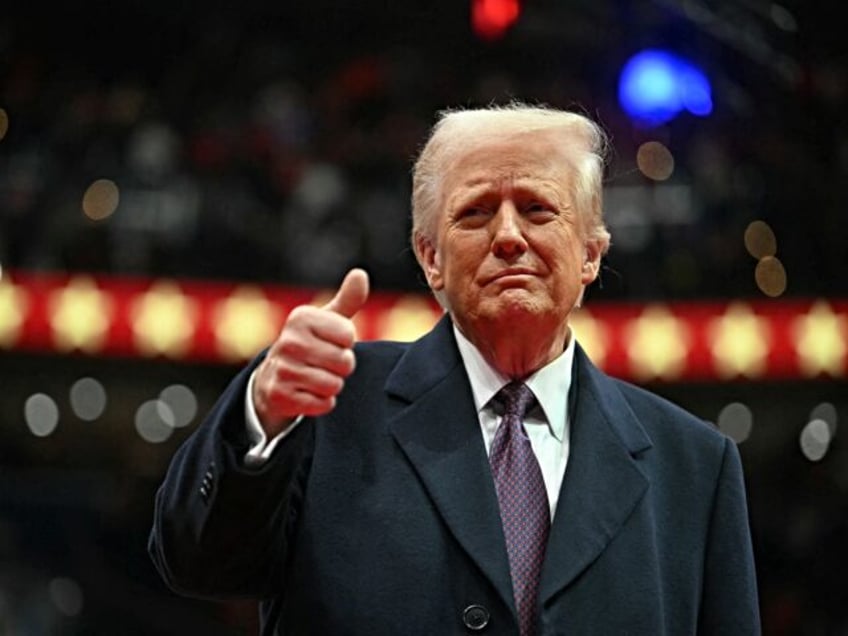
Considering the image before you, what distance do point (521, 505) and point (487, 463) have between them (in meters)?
0.08

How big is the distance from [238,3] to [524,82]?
2455 millimetres

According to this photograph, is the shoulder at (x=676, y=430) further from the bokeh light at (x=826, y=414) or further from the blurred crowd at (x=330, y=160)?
the bokeh light at (x=826, y=414)

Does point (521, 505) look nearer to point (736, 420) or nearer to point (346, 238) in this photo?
point (346, 238)

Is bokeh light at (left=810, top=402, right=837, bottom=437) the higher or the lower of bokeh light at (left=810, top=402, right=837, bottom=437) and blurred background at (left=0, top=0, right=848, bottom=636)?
the lower

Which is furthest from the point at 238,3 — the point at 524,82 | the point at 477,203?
the point at 477,203

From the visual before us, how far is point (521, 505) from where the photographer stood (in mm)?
2260

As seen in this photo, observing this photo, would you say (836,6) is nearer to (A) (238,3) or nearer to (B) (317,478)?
(A) (238,3)

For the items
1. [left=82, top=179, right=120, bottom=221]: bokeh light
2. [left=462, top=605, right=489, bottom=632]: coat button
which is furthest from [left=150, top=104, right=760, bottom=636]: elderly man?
[left=82, top=179, right=120, bottom=221]: bokeh light

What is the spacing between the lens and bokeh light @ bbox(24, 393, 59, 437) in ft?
35.5

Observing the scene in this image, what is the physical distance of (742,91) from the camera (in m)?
11.0

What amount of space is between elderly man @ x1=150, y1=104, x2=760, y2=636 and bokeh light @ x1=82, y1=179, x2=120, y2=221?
25.2ft

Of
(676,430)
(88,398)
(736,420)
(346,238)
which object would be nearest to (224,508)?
(676,430)

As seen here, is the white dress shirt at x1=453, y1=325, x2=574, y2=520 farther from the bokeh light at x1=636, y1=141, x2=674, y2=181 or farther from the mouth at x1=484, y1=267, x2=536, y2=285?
the bokeh light at x1=636, y1=141, x2=674, y2=181

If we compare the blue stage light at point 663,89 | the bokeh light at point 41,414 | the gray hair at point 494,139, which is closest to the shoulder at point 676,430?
the gray hair at point 494,139
